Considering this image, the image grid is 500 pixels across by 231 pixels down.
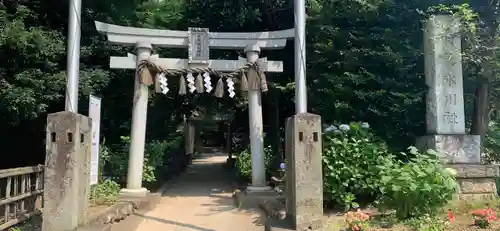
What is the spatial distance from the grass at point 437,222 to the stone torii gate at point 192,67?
343 centimetres

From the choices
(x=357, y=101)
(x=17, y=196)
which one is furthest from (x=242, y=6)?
(x=17, y=196)

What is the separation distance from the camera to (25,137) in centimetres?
977

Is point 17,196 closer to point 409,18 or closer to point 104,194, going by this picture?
point 104,194

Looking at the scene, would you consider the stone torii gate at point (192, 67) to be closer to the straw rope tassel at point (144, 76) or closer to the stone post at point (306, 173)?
the straw rope tassel at point (144, 76)

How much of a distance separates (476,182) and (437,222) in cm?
233

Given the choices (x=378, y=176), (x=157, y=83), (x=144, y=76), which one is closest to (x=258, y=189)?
(x=157, y=83)

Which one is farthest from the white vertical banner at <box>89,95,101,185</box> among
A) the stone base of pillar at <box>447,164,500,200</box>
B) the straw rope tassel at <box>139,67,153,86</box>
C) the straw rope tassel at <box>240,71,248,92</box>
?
the stone base of pillar at <box>447,164,500,200</box>

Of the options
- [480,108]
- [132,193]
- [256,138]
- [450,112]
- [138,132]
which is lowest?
[132,193]

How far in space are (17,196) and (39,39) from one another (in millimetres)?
3191

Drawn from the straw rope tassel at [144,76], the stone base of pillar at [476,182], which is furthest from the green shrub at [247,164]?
the stone base of pillar at [476,182]

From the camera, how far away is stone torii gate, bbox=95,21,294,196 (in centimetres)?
929

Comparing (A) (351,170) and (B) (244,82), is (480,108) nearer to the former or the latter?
(A) (351,170)

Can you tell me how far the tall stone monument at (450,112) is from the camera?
734 centimetres

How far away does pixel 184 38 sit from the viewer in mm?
9727
